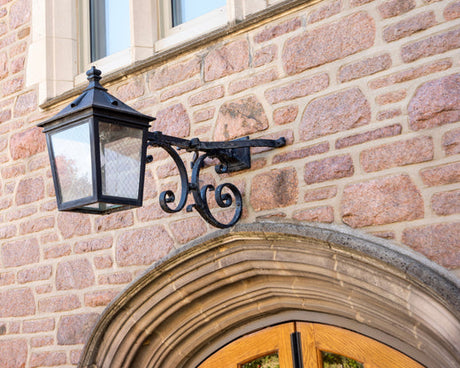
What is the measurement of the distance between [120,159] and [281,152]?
779mm

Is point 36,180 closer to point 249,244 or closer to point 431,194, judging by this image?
point 249,244

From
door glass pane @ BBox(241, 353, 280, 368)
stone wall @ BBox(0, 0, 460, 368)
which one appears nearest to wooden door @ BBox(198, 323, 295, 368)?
door glass pane @ BBox(241, 353, 280, 368)

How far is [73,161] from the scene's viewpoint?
253 centimetres

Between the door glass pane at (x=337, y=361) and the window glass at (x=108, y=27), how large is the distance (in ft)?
7.16

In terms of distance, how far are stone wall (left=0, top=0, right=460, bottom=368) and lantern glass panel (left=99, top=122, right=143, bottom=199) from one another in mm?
670

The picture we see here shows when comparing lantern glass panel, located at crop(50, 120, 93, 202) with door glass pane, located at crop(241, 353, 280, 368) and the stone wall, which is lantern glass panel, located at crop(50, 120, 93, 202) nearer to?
the stone wall

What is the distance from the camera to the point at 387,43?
2680 millimetres

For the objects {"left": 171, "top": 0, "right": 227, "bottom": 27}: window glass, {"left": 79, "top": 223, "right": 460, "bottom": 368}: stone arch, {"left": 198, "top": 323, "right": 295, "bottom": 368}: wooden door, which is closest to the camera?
{"left": 79, "top": 223, "right": 460, "bottom": 368}: stone arch

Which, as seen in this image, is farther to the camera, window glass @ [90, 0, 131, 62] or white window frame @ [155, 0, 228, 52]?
window glass @ [90, 0, 131, 62]

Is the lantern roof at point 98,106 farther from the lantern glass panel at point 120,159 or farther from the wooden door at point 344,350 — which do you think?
the wooden door at point 344,350

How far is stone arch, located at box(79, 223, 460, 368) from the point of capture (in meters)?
2.43

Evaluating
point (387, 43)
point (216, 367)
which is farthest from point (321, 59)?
point (216, 367)

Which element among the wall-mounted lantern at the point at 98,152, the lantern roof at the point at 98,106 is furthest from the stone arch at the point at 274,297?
the lantern roof at the point at 98,106

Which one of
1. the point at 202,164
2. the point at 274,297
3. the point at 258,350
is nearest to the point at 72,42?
the point at 202,164
